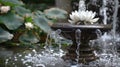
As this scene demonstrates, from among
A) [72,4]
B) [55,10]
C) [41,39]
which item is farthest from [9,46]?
[72,4]

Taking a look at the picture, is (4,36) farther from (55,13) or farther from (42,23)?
(55,13)

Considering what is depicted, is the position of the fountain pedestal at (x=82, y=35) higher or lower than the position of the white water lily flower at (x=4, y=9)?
higher

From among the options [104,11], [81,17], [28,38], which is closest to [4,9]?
[28,38]

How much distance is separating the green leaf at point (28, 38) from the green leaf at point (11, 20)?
20cm

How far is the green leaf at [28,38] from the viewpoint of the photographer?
247 inches

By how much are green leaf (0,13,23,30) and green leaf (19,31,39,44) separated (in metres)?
0.20

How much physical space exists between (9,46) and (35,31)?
63 cm

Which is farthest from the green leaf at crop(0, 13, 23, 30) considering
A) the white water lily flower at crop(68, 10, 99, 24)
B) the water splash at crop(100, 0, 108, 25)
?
the water splash at crop(100, 0, 108, 25)

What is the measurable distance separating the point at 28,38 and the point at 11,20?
0.42 meters

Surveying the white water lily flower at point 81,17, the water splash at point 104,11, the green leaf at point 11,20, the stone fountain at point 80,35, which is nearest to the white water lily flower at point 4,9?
the green leaf at point 11,20

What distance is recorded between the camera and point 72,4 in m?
9.42

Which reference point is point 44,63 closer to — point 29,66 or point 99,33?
point 29,66

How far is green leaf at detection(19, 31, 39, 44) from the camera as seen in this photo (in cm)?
628

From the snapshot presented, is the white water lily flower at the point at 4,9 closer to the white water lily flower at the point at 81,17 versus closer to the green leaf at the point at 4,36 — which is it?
the green leaf at the point at 4,36
